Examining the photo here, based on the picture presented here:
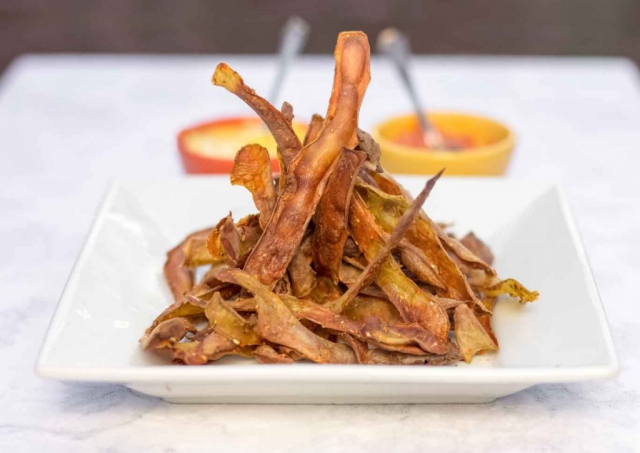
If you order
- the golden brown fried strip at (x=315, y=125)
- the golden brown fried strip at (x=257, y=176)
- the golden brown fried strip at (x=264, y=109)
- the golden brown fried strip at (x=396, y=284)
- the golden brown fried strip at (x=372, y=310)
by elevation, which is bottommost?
the golden brown fried strip at (x=372, y=310)

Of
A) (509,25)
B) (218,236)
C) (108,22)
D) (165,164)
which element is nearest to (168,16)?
(108,22)

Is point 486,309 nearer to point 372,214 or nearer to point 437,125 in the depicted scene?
point 372,214

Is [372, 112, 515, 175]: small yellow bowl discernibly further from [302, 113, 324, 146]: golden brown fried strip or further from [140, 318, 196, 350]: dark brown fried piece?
[140, 318, 196, 350]: dark brown fried piece

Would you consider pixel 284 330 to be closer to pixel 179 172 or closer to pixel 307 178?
pixel 307 178

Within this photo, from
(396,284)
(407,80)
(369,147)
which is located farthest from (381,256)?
(407,80)

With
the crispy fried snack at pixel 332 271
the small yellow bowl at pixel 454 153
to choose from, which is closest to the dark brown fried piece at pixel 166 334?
the crispy fried snack at pixel 332 271

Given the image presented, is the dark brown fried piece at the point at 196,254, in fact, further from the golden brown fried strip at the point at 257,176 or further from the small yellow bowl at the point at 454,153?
the small yellow bowl at the point at 454,153
